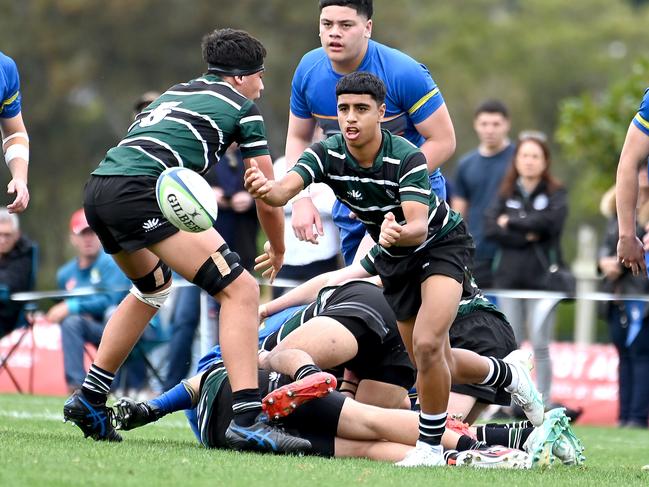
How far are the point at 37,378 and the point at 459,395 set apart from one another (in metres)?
7.08

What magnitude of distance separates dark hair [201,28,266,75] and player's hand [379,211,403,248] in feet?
4.44

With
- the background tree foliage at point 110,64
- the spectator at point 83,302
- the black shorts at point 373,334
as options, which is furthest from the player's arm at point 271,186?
the background tree foliage at point 110,64

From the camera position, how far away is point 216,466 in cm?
533

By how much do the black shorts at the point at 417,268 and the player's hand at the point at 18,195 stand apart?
6.41ft

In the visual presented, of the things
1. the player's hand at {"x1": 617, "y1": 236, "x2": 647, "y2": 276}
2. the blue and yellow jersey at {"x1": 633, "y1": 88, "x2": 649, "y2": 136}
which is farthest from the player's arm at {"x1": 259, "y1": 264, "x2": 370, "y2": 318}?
the blue and yellow jersey at {"x1": 633, "y1": 88, "x2": 649, "y2": 136}

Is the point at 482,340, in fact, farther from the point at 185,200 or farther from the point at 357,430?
the point at 185,200

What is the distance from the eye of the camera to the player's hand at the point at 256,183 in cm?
575

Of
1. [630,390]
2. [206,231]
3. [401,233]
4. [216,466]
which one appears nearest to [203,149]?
[206,231]

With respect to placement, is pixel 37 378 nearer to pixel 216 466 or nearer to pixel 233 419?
pixel 233 419

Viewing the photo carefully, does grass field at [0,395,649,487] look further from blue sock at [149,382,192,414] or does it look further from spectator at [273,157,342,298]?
spectator at [273,157,342,298]

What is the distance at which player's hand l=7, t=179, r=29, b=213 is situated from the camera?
22.2 ft

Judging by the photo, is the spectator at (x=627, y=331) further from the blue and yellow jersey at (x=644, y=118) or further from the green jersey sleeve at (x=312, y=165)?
the green jersey sleeve at (x=312, y=165)

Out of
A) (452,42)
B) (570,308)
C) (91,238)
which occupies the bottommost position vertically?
(570,308)

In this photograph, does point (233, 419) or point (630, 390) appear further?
point (630, 390)
